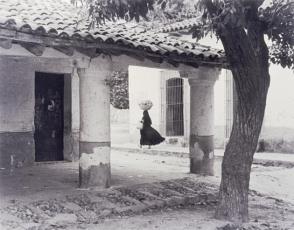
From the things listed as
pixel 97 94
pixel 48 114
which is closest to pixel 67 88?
pixel 48 114

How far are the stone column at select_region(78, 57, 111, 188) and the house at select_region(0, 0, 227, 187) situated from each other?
0.7 inches

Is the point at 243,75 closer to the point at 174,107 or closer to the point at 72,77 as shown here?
the point at 72,77

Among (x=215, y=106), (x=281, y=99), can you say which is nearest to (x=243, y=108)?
(x=281, y=99)

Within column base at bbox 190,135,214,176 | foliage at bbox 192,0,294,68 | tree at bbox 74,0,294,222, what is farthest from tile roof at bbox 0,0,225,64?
column base at bbox 190,135,214,176

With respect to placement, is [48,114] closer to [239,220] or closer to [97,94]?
[97,94]

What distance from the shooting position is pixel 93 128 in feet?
26.6

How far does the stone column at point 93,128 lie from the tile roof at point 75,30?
25.4 inches

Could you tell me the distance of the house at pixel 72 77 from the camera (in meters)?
7.41

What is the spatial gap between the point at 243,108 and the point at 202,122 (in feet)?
11.5

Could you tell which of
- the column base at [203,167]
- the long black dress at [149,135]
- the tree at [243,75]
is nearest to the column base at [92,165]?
the tree at [243,75]

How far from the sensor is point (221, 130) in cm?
1600

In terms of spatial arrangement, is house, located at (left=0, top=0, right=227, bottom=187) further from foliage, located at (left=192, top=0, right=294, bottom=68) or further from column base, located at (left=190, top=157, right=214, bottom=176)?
foliage, located at (left=192, top=0, right=294, bottom=68)

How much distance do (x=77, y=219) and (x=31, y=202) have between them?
866 millimetres

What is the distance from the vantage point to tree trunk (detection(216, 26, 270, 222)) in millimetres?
6465
